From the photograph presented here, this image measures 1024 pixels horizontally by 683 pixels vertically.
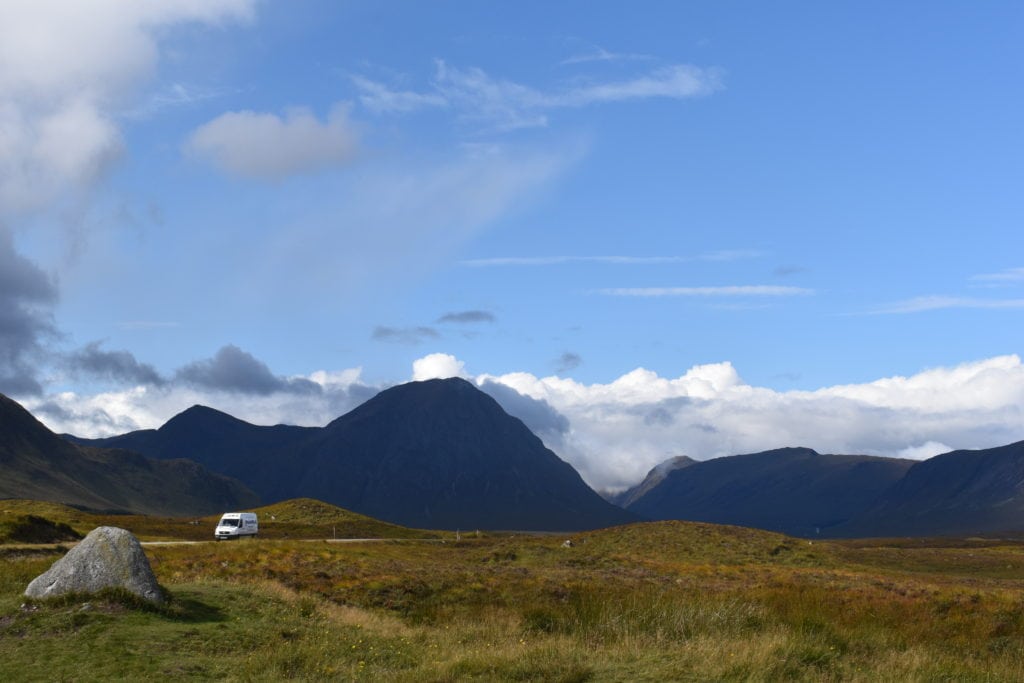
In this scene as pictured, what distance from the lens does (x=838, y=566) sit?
7406 centimetres

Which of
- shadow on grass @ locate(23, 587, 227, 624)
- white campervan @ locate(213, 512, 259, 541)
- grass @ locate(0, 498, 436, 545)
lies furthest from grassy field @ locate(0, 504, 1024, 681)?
grass @ locate(0, 498, 436, 545)

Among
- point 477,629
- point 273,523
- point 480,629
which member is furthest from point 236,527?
point 480,629

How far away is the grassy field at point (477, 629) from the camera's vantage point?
20.1 metres

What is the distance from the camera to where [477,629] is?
87.2 feet

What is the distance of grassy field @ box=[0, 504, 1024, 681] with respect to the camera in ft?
66.0

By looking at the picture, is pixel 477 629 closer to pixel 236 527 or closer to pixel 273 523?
pixel 236 527

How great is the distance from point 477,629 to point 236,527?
54.4 metres

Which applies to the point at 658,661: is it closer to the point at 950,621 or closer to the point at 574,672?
the point at 574,672

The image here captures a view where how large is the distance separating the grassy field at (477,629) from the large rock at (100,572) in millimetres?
688

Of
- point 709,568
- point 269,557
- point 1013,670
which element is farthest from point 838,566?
point 1013,670

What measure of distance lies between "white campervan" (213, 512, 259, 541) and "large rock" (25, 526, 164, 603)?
4974cm

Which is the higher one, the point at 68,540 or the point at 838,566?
the point at 68,540

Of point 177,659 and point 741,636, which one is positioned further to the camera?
point 741,636

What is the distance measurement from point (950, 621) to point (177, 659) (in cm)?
2540
